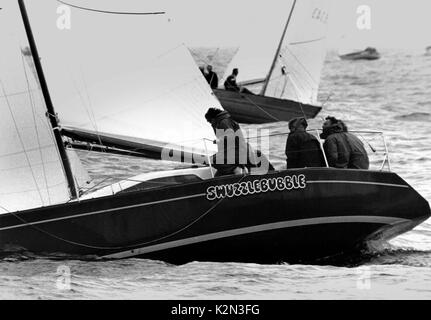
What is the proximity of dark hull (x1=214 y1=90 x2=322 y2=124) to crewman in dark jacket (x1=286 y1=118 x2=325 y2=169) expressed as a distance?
13.9m

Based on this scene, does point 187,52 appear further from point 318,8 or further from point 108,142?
point 318,8

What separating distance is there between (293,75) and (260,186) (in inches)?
627

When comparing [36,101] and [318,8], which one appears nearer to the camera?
[36,101]

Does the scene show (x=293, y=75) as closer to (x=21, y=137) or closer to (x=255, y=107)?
(x=255, y=107)

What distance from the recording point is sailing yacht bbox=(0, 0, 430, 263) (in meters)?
13.4

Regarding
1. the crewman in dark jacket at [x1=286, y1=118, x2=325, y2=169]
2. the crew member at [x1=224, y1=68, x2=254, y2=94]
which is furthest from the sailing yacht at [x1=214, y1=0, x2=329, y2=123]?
the crewman in dark jacket at [x1=286, y1=118, x2=325, y2=169]

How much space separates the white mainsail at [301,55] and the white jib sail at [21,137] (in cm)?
1527

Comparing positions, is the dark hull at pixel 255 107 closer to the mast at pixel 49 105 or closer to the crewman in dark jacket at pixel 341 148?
the crewman in dark jacket at pixel 341 148

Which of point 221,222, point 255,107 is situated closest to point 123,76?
point 221,222

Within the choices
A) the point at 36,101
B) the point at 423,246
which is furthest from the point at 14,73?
the point at 423,246

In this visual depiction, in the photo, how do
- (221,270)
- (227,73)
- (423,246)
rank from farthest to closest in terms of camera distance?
(227,73)
(423,246)
(221,270)

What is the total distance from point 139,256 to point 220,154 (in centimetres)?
165

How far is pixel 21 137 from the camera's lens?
1402cm

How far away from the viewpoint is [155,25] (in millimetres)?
14797
